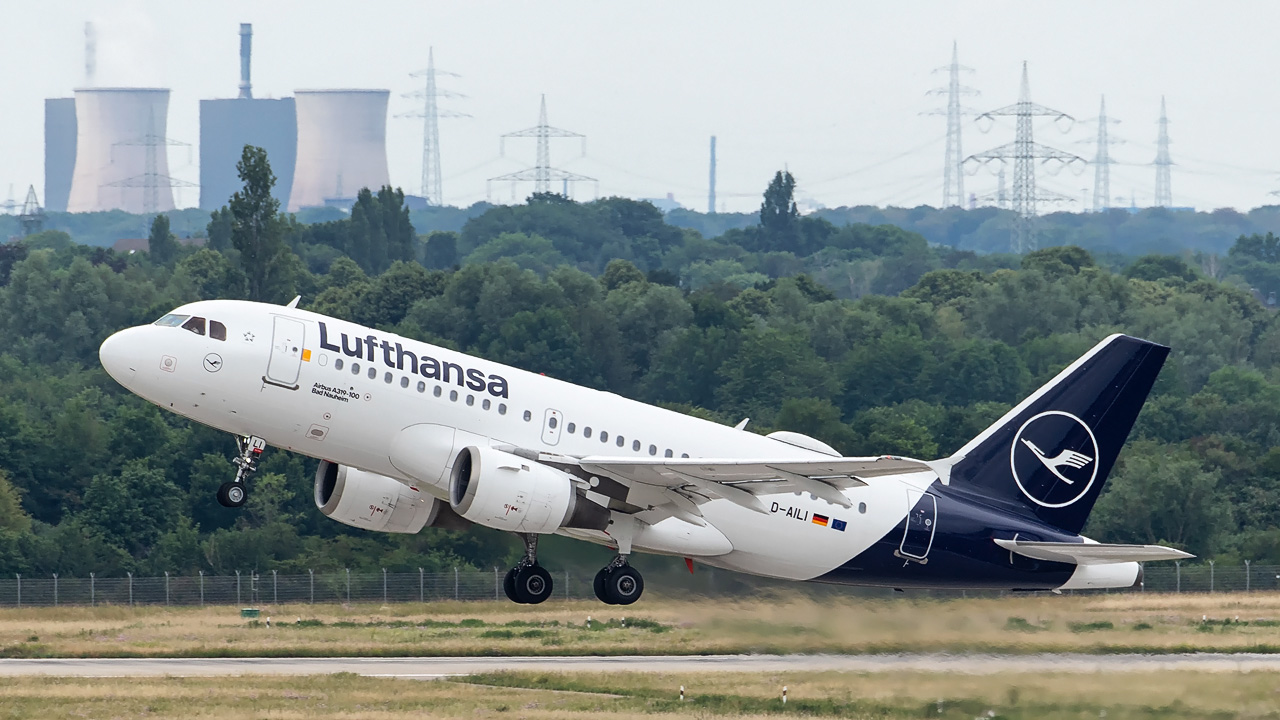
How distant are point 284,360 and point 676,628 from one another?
2274cm

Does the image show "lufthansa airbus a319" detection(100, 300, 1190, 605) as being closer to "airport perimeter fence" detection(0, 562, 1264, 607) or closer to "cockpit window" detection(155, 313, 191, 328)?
"cockpit window" detection(155, 313, 191, 328)

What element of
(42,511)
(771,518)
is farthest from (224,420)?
(42,511)

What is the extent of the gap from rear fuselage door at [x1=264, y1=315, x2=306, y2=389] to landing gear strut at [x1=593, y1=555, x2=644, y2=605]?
7780mm

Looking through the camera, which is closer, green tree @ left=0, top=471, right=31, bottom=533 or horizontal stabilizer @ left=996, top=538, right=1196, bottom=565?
horizontal stabilizer @ left=996, top=538, right=1196, bottom=565

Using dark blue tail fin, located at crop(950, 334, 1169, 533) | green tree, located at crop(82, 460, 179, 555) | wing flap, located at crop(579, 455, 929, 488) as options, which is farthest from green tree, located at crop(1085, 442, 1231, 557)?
wing flap, located at crop(579, 455, 929, 488)

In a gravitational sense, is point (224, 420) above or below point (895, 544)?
above

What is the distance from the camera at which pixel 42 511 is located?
3883 inches

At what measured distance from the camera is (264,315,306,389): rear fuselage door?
38625 millimetres

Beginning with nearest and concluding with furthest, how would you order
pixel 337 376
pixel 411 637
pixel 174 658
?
1. pixel 337 376
2. pixel 174 658
3. pixel 411 637

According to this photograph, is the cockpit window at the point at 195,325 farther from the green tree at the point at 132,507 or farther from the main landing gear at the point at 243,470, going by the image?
the green tree at the point at 132,507

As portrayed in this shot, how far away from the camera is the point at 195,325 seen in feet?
127

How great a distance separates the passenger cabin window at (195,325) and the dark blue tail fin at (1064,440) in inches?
669

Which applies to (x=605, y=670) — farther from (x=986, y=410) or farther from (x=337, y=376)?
(x=986, y=410)

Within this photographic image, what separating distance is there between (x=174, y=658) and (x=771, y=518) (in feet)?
68.0
